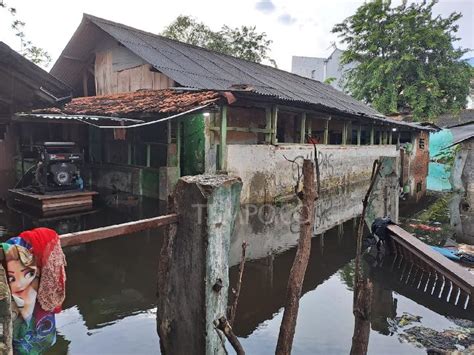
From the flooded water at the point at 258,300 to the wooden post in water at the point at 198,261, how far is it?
125 centimetres

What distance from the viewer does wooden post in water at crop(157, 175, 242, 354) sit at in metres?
2.55

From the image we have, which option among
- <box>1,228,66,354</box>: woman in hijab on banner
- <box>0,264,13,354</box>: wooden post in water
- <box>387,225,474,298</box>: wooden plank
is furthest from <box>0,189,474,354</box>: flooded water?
<box>0,264,13,354</box>: wooden post in water

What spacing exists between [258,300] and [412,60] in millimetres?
24552

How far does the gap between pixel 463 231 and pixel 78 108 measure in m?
11.8

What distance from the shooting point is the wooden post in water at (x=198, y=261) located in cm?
255

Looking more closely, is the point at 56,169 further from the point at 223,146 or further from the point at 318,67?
the point at 318,67

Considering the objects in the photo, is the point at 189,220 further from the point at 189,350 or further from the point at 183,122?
the point at 183,122

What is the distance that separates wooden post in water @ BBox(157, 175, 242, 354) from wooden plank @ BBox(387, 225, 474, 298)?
357cm

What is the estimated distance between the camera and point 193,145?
408 inches

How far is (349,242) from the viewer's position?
7.99m

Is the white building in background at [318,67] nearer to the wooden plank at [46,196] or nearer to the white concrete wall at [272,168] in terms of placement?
the white concrete wall at [272,168]

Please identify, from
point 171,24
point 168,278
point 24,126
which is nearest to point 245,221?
point 168,278

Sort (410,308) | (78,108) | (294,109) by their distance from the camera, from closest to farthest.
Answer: (410,308) < (78,108) < (294,109)

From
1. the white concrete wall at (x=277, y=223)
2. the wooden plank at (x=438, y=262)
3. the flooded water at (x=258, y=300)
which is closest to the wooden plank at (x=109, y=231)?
the flooded water at (x=258, y=300)
